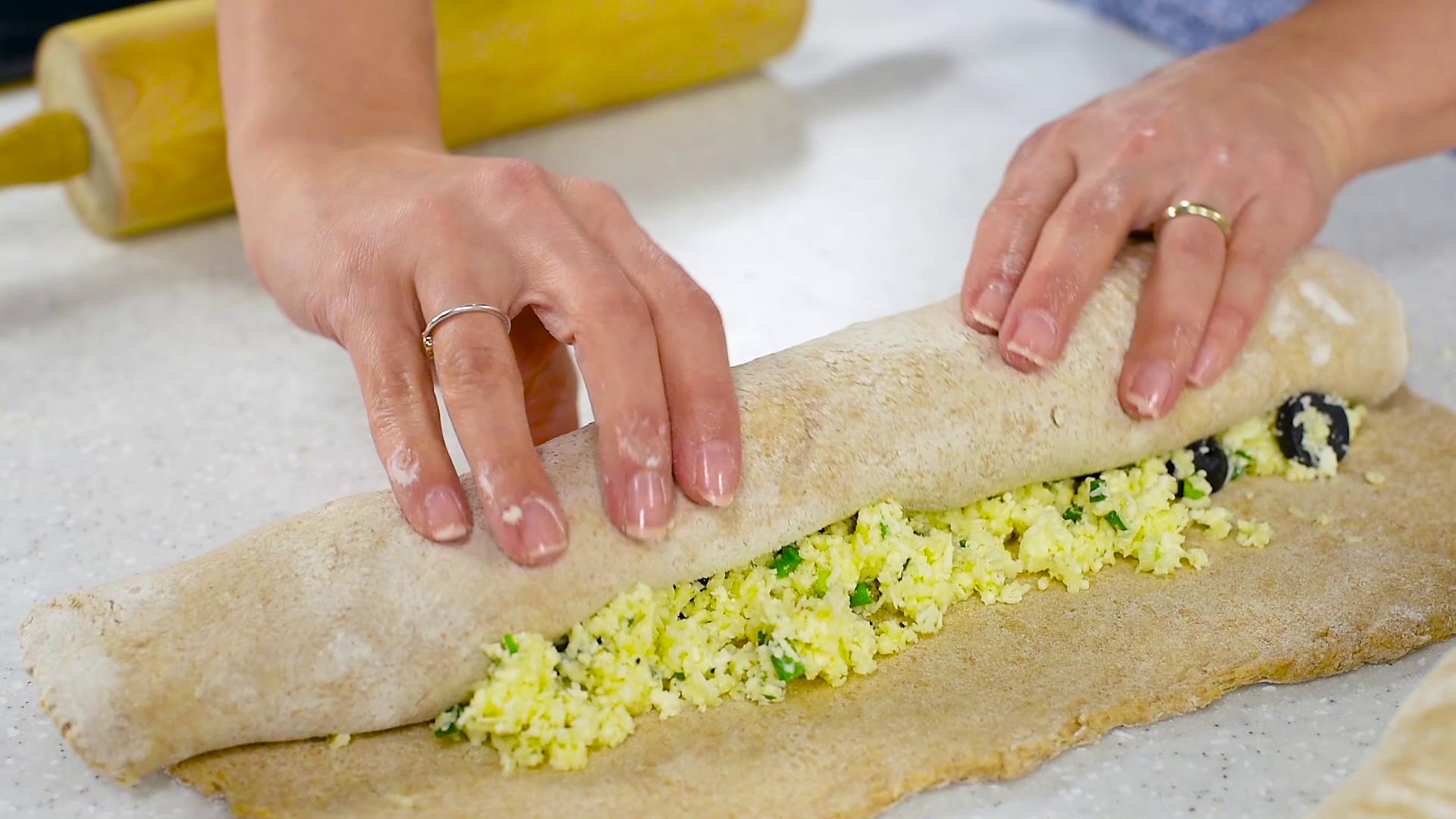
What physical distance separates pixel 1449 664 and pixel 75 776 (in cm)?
136

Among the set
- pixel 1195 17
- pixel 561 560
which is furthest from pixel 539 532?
pixel 1195 17

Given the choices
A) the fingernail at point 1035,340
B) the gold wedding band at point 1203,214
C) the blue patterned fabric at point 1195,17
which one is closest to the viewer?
the fingernail at point 1035,340

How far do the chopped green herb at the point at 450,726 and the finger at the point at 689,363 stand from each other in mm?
331

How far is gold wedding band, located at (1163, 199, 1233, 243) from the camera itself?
1713mm

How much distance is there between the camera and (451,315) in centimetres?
139

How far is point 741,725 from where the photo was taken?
4.40ft

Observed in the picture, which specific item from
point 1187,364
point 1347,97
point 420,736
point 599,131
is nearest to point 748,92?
point 599,131

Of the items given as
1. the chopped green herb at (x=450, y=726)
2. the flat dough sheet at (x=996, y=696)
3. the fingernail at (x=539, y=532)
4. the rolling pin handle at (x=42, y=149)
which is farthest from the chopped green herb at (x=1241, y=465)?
the rolling pin handle at (x=42, y=149)

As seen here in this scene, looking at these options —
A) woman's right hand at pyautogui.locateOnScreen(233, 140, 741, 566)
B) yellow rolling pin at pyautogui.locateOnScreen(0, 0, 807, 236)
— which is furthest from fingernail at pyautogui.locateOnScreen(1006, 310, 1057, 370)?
yellow rolling pin at pyautogui.locateOnScreen(0, 0, 807, 236)

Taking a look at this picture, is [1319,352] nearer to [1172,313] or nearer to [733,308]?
[1172,313]

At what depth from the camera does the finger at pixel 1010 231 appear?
5.38 ft

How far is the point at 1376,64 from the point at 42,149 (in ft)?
7.18

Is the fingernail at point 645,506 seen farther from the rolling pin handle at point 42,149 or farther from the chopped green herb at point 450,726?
the rolling pin handle at point 42,149

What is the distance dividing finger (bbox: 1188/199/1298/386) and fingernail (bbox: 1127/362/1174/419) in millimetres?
63
